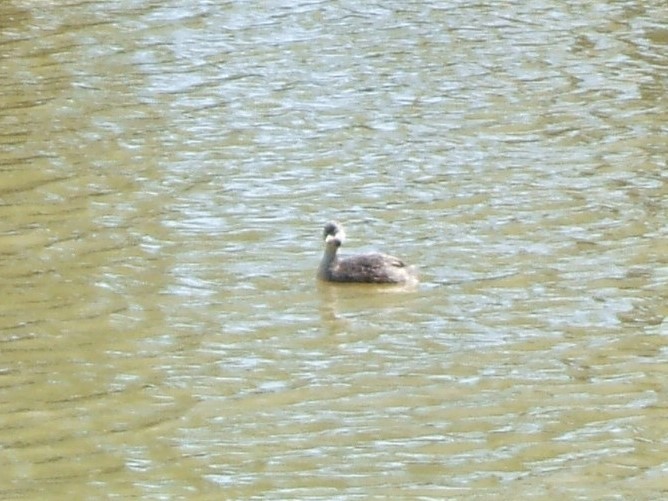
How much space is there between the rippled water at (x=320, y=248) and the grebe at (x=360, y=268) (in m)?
0.09

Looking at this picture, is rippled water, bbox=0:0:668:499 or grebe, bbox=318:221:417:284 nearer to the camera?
rippled water, bbox=0:0:668:499

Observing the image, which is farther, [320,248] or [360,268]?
[320,248]

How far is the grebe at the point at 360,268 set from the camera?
1002 centimetres

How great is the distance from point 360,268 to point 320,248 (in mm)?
522

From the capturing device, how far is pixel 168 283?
10.2 meters

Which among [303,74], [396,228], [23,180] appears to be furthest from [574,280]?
[303,74]

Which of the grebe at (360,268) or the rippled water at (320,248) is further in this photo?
the grebe at (360,268)

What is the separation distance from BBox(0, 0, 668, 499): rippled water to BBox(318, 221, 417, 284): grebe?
0.30 ft

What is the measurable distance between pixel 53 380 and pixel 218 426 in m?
1.02

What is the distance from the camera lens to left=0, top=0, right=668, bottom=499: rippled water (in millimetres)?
7949

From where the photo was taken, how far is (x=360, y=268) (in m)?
10.3

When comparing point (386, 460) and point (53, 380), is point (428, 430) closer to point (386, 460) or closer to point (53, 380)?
point (386, 460)

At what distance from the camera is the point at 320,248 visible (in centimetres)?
1072

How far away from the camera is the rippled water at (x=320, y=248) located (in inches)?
313
